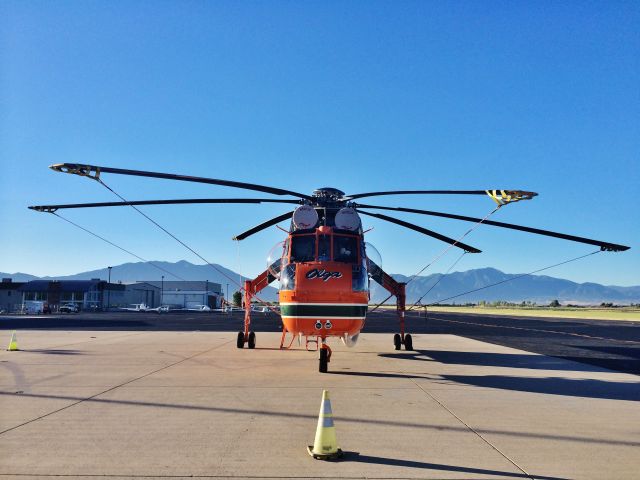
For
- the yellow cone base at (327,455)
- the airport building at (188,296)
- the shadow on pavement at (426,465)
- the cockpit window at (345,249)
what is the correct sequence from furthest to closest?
1. the airport building at (188,296)
2. the cockpit window at (345,249)
3. the yellow cone base at (327,455)
4. the shadow on pavement at (426,465)

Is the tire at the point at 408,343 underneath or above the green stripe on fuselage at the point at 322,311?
underneath

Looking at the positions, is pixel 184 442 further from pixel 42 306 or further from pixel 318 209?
pixel 42 306

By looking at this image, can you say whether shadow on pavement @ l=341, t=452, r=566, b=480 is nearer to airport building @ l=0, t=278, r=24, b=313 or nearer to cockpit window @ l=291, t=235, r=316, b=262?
cockpit window @ l=291, t=235, r=316, b=262

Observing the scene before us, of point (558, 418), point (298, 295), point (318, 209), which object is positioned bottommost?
point (558, 418)

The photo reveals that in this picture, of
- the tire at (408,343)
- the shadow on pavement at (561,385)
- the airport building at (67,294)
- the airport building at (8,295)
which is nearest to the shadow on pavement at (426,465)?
the shadow on pavement at (561,385)

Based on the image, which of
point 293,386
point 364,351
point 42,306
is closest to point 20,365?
point 293,386

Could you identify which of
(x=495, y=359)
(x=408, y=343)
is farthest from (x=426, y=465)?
(x=408, y=343)

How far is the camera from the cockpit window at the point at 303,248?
12656 millimetres

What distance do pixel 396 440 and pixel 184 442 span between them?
2.82 m

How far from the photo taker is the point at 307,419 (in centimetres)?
762

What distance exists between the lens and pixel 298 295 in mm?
11797

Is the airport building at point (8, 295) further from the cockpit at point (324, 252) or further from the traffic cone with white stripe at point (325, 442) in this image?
the traffic cone with white stripe at point (325, 442)

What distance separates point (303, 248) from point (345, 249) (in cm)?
113

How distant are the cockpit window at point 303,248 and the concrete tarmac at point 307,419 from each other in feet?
9.74
